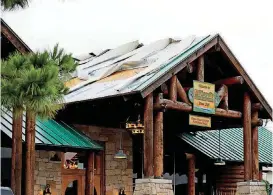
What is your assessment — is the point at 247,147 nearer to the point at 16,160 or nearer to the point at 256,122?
the point at 256,122

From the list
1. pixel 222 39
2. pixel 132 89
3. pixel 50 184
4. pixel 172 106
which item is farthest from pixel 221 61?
pixel 50 184

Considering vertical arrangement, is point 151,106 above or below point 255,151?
above

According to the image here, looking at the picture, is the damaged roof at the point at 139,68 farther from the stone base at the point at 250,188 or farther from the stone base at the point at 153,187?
the stone base at the point at 250,188

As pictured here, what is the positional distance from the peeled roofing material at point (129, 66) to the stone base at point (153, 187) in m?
2.71

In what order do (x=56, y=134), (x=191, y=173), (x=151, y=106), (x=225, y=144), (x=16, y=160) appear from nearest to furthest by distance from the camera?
(x=16, y=160) < (x=151, y=106) < (x=56, y=134) < (x=191, y=173) < (x=225, y=144)

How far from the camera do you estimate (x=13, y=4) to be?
11.6 meters

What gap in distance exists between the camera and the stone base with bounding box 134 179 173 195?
17.8 m

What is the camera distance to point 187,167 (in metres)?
25.2

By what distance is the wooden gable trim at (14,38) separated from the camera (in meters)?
15.3

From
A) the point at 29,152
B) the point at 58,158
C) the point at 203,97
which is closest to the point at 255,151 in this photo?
the point at 203,97

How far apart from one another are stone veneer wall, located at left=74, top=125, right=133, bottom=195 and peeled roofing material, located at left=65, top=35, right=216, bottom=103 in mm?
1912

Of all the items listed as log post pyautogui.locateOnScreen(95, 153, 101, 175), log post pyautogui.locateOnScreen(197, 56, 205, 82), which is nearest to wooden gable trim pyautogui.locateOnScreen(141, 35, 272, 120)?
log post pyautogui.locateOnScreen(197, 56, 205, 82)

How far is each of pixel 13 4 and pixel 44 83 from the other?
5.94 feet

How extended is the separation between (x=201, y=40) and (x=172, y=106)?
→ 2.99m
